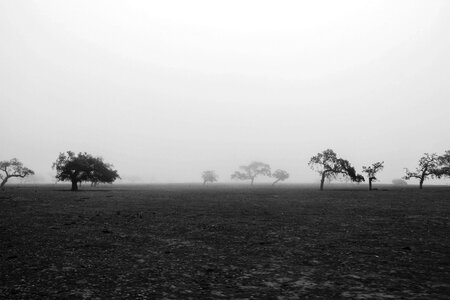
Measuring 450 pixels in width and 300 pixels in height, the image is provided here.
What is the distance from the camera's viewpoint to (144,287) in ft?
35.0

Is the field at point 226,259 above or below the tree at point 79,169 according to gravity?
below

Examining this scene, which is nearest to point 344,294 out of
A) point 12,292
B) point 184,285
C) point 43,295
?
point 184,285

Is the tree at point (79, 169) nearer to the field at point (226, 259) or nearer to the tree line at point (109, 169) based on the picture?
the tree line at point (109, 169)

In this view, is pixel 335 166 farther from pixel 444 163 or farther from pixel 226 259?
pixel 226 259

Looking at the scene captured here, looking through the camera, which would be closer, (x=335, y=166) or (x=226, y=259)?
(x=226, y=259)

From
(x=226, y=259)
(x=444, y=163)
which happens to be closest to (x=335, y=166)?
(x=444, y=163)

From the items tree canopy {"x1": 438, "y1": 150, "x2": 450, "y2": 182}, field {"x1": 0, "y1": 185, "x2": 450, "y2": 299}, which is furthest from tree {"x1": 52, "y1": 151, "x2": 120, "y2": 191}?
tree canopy {"x1": 438, "y1": 150, "x2": 450, "y2": 182}

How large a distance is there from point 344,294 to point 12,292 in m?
10.1

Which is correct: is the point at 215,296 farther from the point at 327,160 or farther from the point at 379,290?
the point at 327,160

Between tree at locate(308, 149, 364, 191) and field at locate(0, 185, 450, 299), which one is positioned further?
tree at locate(308, 149, 364, 191)

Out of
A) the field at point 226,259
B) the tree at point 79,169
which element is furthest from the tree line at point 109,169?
the field at point 226,259

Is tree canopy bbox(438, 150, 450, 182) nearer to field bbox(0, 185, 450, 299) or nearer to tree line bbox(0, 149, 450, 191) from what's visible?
tree line bbox(0, 149, 450, 191)

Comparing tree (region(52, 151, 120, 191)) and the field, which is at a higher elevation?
tree (region(52, 151, 120, 191))

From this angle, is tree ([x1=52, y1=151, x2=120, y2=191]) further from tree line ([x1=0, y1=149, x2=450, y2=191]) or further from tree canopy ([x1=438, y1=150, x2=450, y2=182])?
tree canopy ([x1=438, y1=150, x2=450, y2=182])
